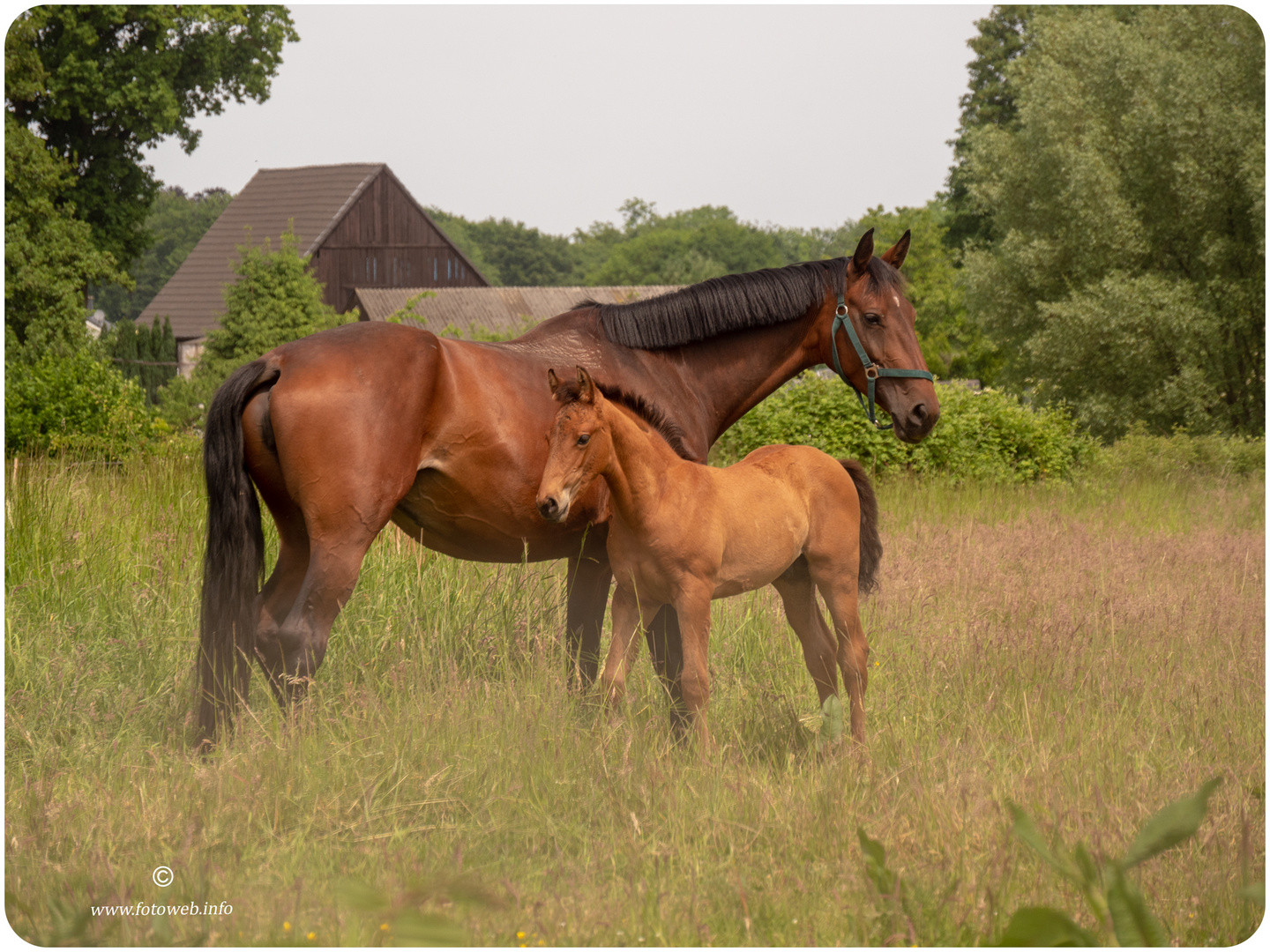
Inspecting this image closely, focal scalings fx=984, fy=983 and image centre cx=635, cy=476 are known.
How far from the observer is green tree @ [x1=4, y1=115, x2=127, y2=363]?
62.4ft

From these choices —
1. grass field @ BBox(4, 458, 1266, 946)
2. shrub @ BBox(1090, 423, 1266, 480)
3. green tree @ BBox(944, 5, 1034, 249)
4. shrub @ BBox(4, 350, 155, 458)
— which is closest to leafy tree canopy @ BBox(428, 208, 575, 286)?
green tree @ BBox(944, 5, 1034, 249)

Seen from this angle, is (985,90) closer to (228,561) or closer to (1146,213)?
(1146,213)

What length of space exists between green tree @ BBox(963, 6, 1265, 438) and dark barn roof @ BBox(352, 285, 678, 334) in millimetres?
19394

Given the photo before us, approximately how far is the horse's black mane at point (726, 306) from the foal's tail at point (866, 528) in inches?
32.0

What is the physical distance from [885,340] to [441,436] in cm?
204

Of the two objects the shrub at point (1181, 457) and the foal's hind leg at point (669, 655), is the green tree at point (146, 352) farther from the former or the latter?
the foal's hind leg at point (669, 655)

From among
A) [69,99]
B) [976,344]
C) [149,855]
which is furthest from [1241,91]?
[69,99]

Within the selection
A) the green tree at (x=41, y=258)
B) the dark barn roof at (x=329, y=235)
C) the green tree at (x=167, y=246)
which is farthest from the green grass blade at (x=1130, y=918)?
the green tree at (x=167, y=246)

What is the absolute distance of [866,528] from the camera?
425 cm

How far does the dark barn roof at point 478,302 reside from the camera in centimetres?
3928

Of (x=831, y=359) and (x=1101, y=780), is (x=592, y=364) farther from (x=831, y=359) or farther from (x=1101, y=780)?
(x=1101, y=780)

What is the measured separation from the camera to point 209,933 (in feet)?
8.36

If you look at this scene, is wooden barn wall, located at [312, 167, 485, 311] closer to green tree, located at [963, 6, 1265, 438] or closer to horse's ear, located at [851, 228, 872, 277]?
green tree, located at [963, 6, 1265, 438]

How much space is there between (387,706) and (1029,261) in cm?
1954
